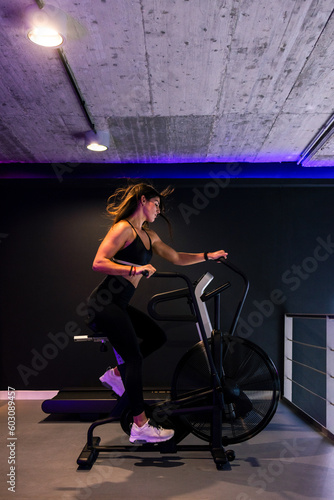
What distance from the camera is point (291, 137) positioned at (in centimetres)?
423

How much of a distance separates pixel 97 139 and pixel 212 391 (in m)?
2.53

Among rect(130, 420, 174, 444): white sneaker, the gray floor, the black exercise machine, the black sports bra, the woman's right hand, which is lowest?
the gray floor

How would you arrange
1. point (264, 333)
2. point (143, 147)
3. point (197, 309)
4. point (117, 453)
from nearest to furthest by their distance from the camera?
point (197, 309) → point (117, 453) → point (143, 147) → point (264, 333)

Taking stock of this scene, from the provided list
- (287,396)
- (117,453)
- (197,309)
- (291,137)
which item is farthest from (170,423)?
(291,137)

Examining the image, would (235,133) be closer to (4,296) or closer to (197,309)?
(197,309)

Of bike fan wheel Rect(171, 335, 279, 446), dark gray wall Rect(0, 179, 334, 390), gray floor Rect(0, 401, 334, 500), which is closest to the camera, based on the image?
gray floor Rect(0, 401, 334, 500)

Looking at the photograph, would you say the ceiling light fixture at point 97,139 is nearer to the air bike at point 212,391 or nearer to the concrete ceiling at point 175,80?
the concrete ceiling at point 175,80

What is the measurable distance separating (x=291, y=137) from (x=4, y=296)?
11.6 ft

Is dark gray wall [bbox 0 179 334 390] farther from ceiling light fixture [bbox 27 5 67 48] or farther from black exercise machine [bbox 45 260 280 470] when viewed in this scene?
ceiling light fixture [bbox 27 5 67 48]

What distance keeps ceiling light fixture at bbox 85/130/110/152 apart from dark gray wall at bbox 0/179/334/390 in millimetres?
905

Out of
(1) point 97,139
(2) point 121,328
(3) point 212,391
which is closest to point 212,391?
(3) point 212,391

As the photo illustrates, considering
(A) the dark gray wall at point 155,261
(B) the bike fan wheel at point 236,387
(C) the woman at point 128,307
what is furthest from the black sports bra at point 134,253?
(A) the dark gray wall at point 155,261

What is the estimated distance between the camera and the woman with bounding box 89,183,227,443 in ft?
8.68

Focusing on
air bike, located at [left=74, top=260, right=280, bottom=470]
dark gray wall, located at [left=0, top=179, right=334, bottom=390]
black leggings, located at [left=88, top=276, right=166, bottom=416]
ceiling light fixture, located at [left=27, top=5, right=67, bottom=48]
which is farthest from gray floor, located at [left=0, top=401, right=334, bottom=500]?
ceiling light fixture, located at [left=27, top=5, right=67, bottom=48]
